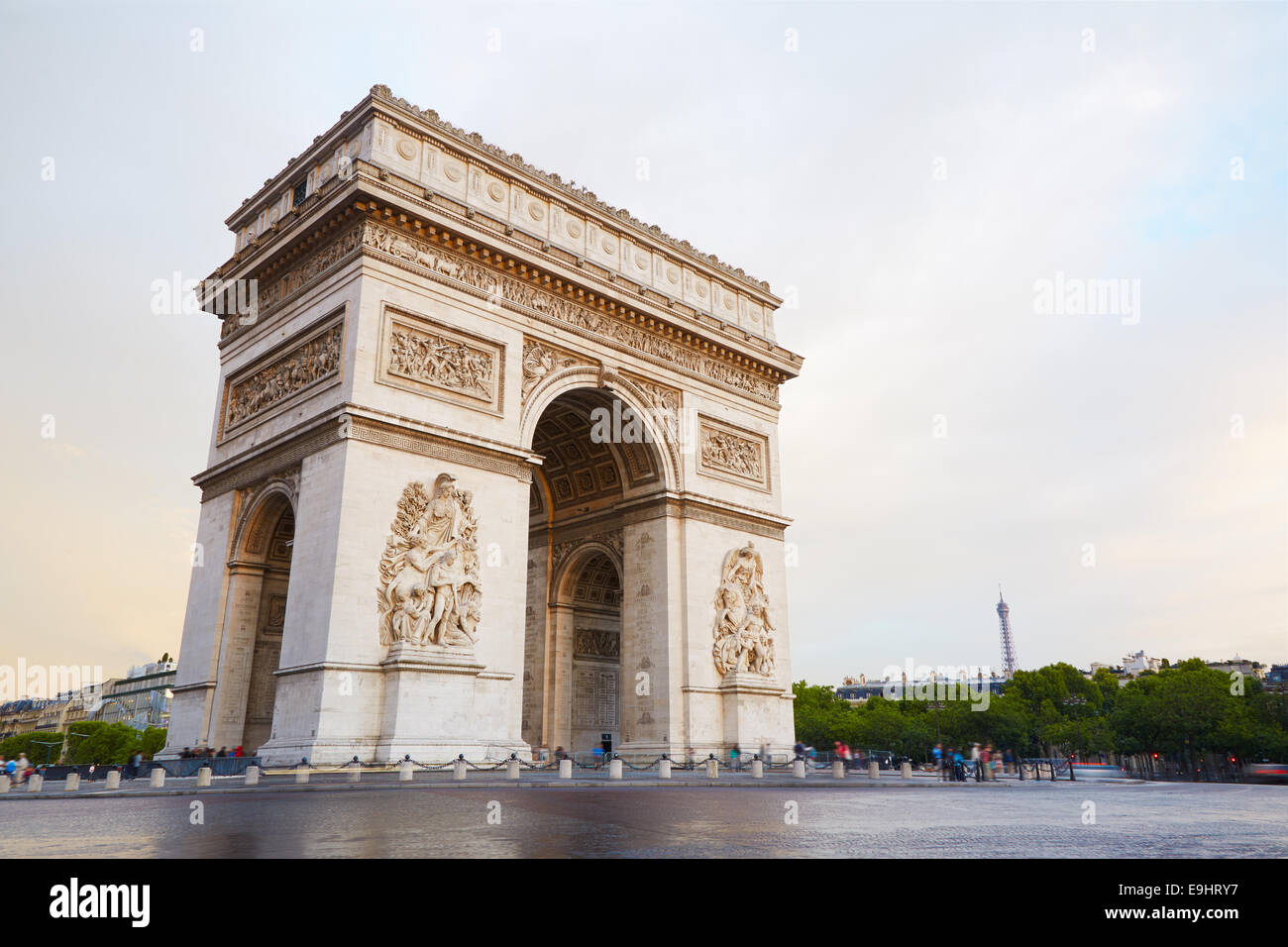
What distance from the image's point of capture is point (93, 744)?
8144 centimetres

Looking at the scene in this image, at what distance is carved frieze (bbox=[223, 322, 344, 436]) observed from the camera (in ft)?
68.0

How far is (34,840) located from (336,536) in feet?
41.5

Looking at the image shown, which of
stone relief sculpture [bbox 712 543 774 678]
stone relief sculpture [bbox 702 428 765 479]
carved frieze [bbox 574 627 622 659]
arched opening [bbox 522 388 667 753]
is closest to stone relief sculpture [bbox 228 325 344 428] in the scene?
arched opening [bbox 522 388 667 753]

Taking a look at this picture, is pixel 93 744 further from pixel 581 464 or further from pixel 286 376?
pixel 286 376

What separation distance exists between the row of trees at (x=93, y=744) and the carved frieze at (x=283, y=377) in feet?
206

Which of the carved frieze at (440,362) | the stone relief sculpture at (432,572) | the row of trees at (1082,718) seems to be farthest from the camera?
the row of trees at (1082,718)

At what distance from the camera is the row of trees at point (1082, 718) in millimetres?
58938

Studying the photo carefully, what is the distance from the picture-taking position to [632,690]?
82.5ft

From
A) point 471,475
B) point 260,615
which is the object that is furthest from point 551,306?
point 260,615

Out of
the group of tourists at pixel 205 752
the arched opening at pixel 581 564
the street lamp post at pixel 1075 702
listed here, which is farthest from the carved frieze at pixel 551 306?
the street lamp post at pixel 1075 702

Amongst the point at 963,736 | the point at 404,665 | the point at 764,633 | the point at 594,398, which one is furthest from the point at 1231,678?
the point at 404,665

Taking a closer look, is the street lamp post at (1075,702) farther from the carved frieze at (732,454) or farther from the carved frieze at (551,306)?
the carved frieze at (551,306)

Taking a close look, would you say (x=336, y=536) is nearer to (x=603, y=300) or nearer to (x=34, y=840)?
(x=603, y=300)
